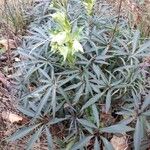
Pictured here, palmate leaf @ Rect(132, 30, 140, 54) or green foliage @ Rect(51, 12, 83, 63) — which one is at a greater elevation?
green foliage @ Rect(51, 12, 83, 63)

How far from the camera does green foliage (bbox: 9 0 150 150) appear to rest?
2354 mm

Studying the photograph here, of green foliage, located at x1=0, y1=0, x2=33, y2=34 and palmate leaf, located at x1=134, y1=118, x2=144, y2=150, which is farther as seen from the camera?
green foliage, located at x1=0, y1=0, x2=33, y2=34

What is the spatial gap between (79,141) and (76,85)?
372 mm

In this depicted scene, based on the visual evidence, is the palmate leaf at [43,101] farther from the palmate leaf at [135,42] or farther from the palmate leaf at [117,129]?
the palmate leaf at [135,42]

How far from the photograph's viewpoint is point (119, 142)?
2.46m

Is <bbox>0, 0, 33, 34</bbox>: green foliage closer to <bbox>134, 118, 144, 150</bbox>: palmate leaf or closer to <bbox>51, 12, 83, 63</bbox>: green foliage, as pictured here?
<bbox>51, 12, 83, 63</bbox>: green foliage

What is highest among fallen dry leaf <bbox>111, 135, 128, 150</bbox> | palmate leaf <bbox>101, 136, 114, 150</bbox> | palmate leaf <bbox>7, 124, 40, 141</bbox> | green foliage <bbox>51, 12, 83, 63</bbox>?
green foliage <bbox>51, 12, 83, 63</bbox>

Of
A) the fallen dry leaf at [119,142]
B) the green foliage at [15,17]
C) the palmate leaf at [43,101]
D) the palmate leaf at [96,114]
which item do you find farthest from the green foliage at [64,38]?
the green foliage at [15,17]

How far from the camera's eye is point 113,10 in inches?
131

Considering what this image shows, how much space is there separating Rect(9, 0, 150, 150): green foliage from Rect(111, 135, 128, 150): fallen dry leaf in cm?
4

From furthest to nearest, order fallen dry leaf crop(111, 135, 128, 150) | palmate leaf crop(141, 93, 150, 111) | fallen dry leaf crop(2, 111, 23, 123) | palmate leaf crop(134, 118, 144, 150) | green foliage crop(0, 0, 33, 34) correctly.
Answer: green foliage crop(0, 0, 33, 34) < fallen dry leaf crop(2, 111, 23, 123) < fallen dry leaf crop(111, 135, 128, 150) < palmate leaf crop(141, 93, 150, 111) < palmate leaf crop(134, 118, 144, 150)

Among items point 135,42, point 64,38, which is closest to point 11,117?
point 64,38

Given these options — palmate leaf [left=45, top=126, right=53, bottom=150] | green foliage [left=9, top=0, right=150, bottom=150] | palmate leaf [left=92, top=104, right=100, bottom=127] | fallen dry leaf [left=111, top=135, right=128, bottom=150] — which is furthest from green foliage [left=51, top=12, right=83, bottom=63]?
fallen dry leaf [left=111, top=135, right=128, bottom=150]

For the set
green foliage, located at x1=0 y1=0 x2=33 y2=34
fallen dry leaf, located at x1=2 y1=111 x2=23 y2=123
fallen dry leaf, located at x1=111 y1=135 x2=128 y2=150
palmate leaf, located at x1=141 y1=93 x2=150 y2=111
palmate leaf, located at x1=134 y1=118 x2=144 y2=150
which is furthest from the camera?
green foliage, located at x1=0 y1=0 x2=33 y2=34
